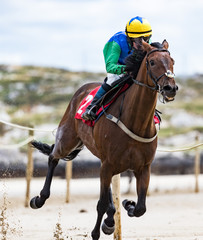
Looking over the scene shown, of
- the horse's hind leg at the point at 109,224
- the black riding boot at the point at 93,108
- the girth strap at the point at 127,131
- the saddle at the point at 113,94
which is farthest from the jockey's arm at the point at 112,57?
the horse's hind leg at the point at 109,224

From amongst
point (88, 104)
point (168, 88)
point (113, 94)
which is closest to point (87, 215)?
point (88, 104)

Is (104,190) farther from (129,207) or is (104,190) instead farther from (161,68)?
(161,68)

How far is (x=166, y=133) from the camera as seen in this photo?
31.3 m

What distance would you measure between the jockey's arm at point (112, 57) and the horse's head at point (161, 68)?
0.46m

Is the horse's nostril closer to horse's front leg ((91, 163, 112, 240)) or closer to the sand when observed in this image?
horse's front leg ((91, 163, 112, 240))

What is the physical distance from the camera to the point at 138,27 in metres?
6.00

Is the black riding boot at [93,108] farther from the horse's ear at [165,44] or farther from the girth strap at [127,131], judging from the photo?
the horse's ear at [165,44]

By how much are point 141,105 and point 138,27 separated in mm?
804

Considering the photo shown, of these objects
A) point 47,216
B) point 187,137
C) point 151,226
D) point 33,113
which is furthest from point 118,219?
point 33,113

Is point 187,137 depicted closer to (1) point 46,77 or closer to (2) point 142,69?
(1) point 46,77

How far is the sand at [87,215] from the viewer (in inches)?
316

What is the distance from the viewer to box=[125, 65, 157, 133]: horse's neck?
18.8ft

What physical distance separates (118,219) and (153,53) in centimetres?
241

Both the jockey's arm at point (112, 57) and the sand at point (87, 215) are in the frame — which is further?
the sand at point (87, 215)
